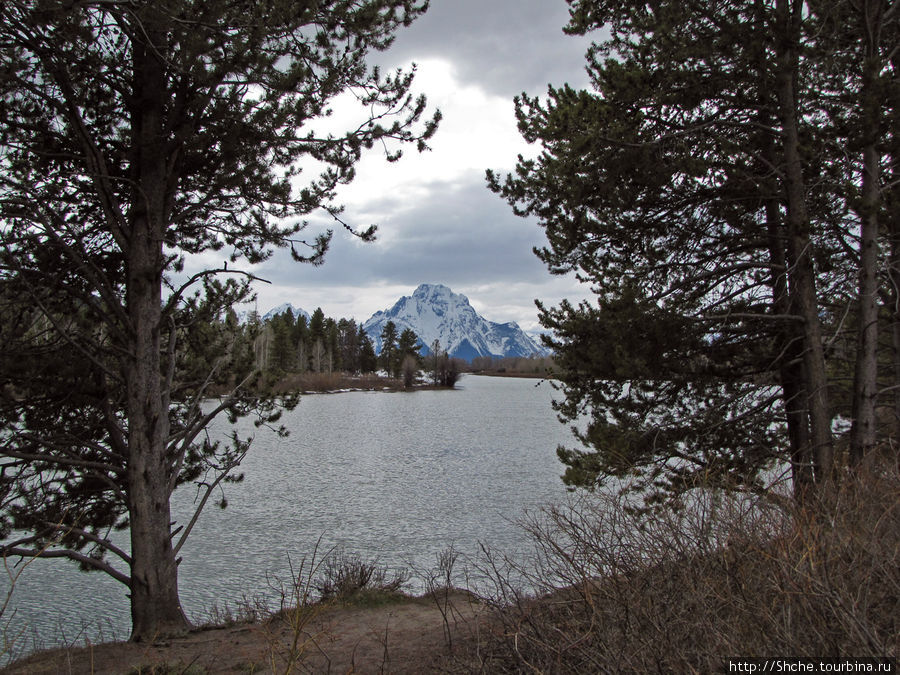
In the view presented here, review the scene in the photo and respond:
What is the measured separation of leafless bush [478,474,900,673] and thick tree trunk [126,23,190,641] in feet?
13.0

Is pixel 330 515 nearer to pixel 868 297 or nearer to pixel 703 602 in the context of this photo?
pixel 868 297

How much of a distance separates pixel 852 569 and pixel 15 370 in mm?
7154

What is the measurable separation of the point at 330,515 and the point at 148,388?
10109 millimetres

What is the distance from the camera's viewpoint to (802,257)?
22.6ft

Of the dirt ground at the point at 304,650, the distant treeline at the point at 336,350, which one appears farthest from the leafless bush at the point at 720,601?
the distant treeline at the point at 336,350

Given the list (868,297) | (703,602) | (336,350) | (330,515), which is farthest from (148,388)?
(336,350)

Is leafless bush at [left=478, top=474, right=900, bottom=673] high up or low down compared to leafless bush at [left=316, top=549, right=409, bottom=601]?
up

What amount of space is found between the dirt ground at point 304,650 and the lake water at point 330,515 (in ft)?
3.04

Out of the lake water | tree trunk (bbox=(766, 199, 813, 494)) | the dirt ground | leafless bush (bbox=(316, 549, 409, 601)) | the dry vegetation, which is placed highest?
tree trunk (bbox=(766, 199, 813, 494))

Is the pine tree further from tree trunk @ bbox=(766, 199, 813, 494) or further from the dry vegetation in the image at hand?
tree trunk @ bbox=(766, 199, 813, 494)

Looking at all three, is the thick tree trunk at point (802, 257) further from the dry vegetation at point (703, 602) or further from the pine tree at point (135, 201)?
the pine tree at point (135, 201)

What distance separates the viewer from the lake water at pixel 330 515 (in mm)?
9617

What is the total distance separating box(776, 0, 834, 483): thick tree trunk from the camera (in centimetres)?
665

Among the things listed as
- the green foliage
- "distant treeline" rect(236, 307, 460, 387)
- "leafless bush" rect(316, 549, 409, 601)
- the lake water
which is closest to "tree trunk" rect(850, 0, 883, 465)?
the green foliage
